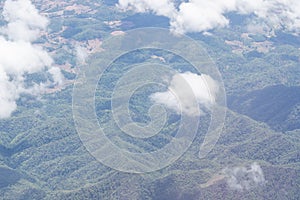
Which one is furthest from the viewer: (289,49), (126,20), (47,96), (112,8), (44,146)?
(112,8)

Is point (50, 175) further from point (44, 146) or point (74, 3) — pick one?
A: point (74, 3)

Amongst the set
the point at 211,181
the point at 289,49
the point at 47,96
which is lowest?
the point at 289,49

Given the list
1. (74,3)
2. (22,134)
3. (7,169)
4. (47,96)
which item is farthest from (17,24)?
(7,169)

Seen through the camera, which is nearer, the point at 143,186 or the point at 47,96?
the point at 143,186

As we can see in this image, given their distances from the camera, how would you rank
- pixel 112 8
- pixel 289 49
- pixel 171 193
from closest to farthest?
1. pixel 171 193
2. pixel 289 49
3. pixel 112 8

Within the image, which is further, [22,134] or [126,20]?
[126,20]

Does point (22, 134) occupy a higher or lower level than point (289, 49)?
higher

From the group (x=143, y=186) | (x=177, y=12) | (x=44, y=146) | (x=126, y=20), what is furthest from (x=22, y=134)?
(x=177, y=12)

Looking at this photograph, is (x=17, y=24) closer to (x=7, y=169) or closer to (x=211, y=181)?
(x=7, y=169)

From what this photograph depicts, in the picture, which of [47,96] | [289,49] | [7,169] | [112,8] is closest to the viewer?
[7,169]
